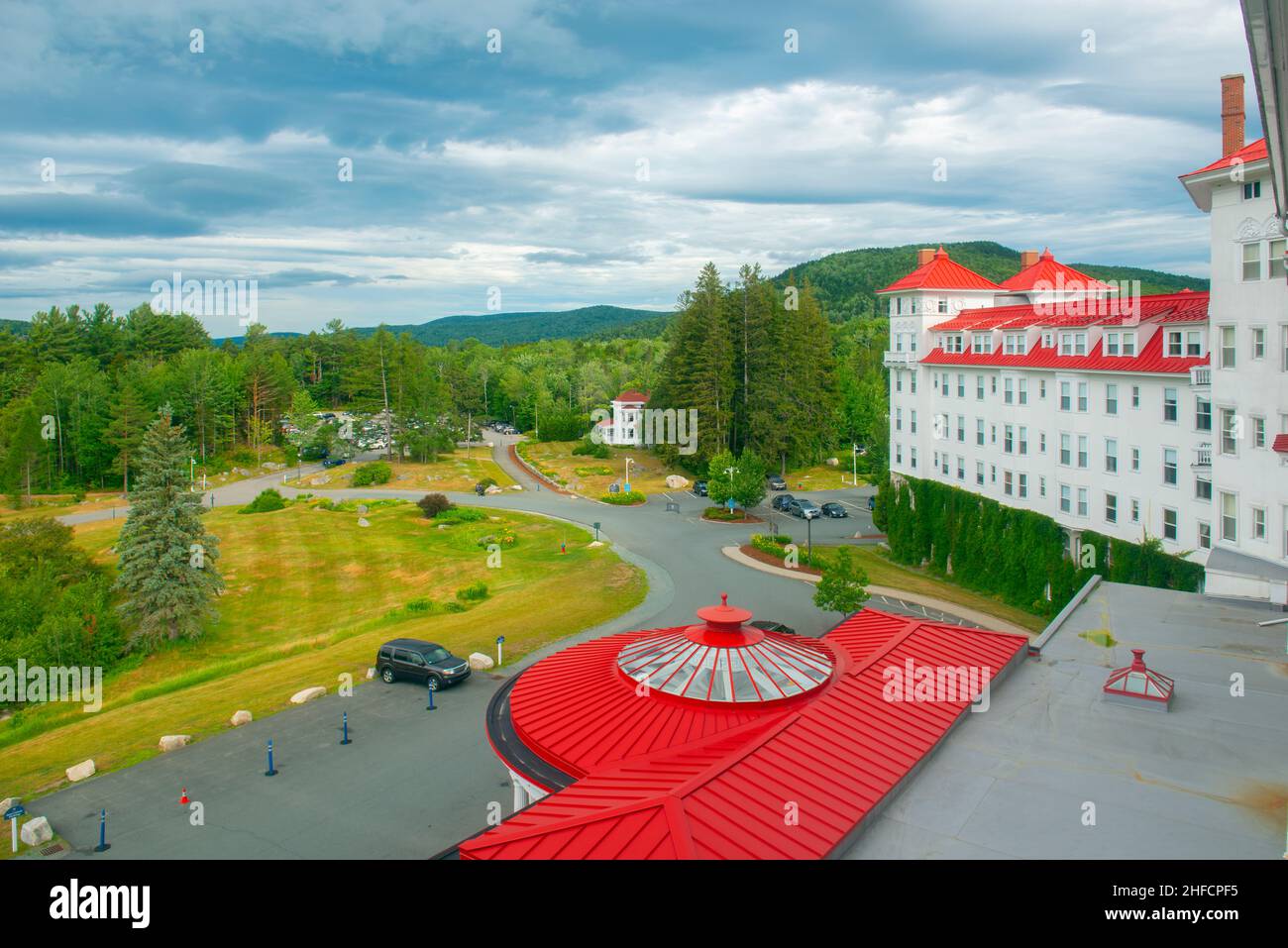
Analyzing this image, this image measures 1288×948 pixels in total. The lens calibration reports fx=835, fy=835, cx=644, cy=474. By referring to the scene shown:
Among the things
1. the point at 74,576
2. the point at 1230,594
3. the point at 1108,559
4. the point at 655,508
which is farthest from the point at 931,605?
the point at 74,576

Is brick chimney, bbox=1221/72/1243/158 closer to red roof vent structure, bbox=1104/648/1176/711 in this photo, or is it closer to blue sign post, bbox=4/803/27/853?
red roof vent structure, bbox=1104/648/1176/711

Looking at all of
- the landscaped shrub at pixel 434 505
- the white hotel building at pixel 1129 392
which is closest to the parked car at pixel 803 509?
the white hotel building at pixel 1129 392

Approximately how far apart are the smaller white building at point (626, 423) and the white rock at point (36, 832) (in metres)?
71.4

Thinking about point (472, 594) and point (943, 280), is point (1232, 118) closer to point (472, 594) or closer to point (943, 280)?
point (943, 280)

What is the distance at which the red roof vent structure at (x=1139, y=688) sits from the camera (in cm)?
1577

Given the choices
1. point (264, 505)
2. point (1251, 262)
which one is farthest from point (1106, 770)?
point (264, 505)

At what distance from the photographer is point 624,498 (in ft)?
214

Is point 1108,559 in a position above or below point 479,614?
above

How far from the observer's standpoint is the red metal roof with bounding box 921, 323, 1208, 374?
3105cm

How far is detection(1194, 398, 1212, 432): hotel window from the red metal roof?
126 centimetres

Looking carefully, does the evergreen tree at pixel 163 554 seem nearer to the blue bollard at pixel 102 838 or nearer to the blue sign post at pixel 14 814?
the blue sign post at pixel 14 814

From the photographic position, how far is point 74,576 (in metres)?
41.0
